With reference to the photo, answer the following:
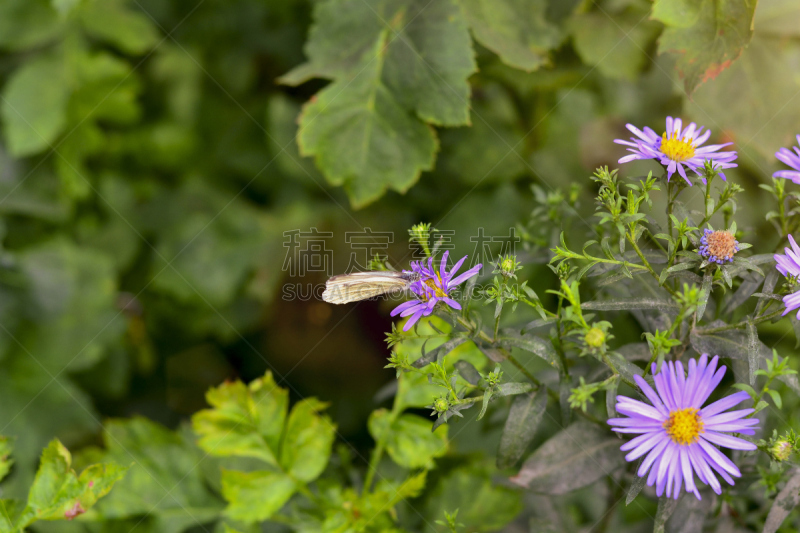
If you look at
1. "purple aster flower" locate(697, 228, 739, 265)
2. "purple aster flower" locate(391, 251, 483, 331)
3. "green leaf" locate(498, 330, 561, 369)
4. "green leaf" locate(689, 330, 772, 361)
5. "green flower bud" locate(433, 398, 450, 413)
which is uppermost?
"purple aster flower" locate(697, 228, 739, 265)

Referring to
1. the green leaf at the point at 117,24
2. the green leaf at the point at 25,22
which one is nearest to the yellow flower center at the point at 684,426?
the green leaf at the point at 117,24

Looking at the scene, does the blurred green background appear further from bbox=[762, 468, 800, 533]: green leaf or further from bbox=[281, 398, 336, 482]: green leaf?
bbox=[762, 468, 800, 533]: green leaf

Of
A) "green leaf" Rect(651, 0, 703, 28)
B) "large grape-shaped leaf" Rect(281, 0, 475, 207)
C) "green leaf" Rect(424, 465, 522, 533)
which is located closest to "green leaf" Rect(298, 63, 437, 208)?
"large grape-shaped leaf" Rect(281, 0, 475, 207)

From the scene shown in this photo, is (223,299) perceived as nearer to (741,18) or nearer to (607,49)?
(607,49)

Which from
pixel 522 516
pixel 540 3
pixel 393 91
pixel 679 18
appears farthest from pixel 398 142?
pixel 522 516

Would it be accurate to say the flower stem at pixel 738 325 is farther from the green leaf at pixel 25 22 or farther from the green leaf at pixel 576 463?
the green leaf at pixel 25 22
